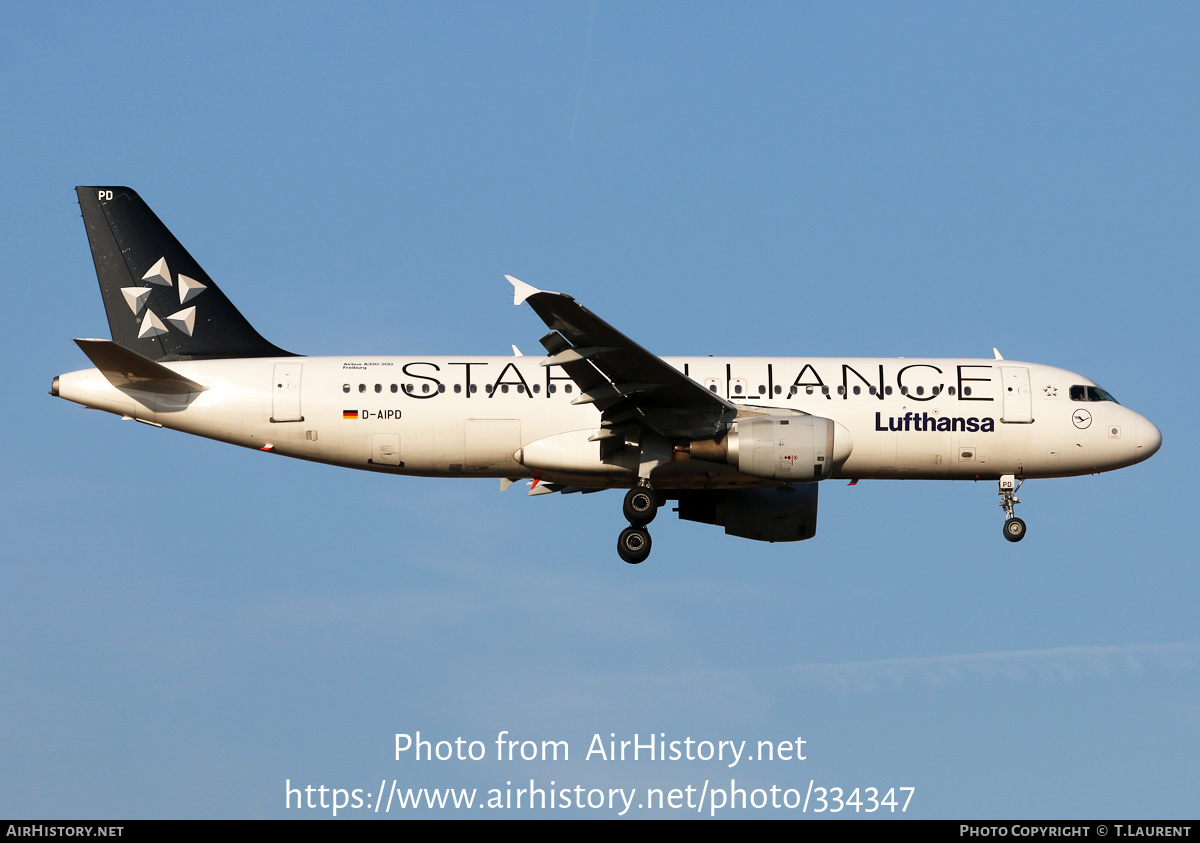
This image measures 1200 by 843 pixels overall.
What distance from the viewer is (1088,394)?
32.1 meters

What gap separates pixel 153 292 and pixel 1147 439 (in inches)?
908

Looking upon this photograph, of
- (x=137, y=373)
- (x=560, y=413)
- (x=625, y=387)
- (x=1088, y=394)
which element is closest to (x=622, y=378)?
(x=625, y=387)

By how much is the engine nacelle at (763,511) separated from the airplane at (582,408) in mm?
603

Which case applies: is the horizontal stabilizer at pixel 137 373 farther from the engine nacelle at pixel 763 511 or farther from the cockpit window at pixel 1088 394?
the cockpit window at pixel 1088 394

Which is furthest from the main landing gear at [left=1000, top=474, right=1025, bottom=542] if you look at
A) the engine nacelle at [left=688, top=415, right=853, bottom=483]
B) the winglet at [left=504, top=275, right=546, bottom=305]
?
the winglet at [left=504, top=275, right=546, bottom=305]

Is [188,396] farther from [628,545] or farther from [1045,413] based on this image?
[1045,413]

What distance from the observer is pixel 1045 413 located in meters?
31.4

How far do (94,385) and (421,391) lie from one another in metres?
6.91

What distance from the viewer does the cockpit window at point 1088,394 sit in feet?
105

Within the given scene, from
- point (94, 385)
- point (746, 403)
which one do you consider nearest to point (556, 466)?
point (746, 403)

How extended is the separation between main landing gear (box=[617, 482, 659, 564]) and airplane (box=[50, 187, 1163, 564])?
46 mm

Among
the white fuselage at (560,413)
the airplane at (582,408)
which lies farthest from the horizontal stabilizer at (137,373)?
the white fuselage at (560,413)

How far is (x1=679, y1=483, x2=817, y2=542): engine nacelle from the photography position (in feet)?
109

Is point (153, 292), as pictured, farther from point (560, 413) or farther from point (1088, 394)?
point (1088, 394)
